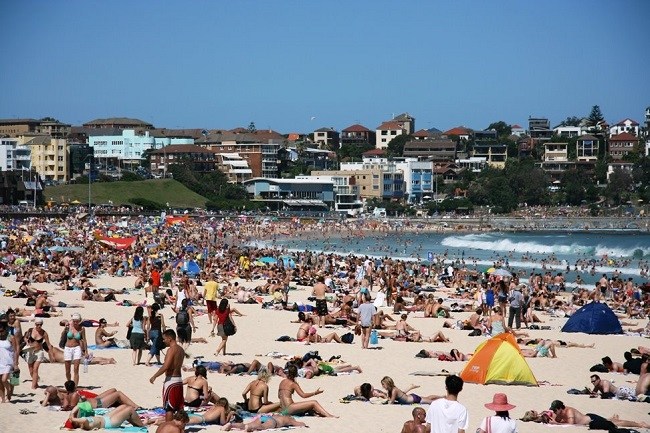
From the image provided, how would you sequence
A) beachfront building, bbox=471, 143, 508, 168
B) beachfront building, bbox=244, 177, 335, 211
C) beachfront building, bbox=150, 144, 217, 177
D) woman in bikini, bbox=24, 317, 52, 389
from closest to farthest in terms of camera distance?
woman in bikini, bbox=24, 317, 52, 389, beachfront building, bbox=244, 177, 335, 211, beachfront building, bbox=150, 144, 217, 177, beachfront building, bbox=471, 143, 508, 168

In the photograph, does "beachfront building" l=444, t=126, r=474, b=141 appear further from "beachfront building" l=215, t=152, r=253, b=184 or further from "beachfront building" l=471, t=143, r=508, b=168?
"beachfront building" l=215, t=152, r=253, b=184

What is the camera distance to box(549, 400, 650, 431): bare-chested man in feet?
32.9

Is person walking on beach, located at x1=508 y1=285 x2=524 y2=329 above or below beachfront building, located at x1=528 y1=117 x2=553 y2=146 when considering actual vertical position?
below

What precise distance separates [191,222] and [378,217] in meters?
23.6

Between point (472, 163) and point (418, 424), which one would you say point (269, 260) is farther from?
point (472, 163)

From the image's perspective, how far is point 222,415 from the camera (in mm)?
9836

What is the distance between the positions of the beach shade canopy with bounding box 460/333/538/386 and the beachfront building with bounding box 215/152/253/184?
8668 cm

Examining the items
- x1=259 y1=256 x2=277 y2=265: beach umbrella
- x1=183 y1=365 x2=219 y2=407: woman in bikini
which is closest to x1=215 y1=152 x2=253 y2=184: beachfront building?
x1=259 y1=256 x2=277 y2=265: beach umbrella

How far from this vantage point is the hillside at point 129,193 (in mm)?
81312

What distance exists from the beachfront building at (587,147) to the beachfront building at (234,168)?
35.2m

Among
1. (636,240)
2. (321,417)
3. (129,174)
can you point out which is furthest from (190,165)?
(321,417)

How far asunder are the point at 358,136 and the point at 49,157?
48278 millimetres

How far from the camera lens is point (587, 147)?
10825 cm

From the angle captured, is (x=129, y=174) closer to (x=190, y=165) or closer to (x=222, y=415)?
(x=190, y=165)
